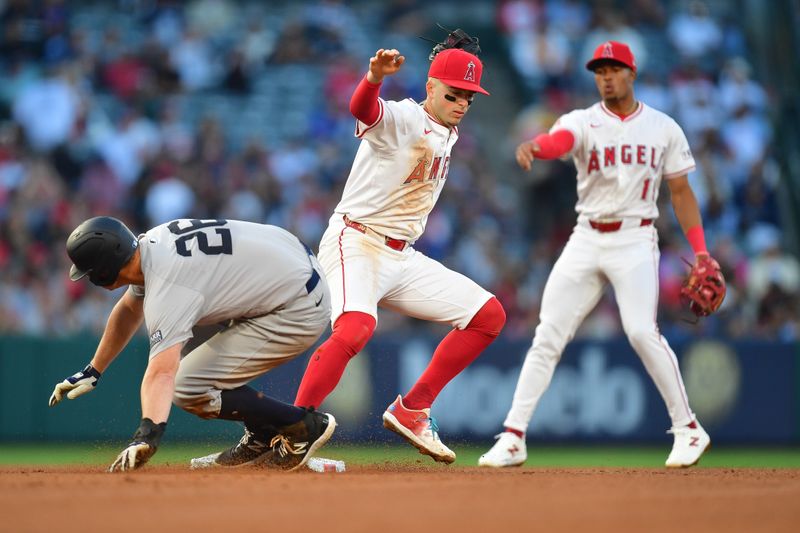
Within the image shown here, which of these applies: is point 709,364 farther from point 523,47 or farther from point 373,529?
point 373,529

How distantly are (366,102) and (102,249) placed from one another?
61.6 inches

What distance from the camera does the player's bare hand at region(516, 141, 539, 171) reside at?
7.15 metres

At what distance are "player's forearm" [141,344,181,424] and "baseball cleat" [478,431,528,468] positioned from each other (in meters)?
2.37

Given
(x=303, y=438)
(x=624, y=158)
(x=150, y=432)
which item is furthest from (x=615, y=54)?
(x=150, y=432)

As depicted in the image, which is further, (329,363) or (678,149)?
(678,149)

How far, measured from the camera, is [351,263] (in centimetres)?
680

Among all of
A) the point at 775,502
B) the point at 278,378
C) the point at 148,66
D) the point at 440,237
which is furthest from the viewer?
the point at 148,66

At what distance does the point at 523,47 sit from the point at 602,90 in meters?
8.46

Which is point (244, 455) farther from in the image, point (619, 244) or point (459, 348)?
point (619, 244)

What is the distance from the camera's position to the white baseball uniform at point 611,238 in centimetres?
754

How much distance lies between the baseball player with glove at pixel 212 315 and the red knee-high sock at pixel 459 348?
809 mm

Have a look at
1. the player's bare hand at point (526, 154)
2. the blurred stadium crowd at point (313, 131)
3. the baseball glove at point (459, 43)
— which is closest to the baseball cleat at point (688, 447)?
the player's bare hand at point (526, 154)

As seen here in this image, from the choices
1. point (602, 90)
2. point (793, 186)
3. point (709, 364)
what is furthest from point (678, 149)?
point (793, 186)

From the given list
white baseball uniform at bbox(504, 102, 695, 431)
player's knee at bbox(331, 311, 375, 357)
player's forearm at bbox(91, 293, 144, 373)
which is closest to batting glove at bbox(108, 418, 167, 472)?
player's forearm at bbox(91, 293, 144, 373)
